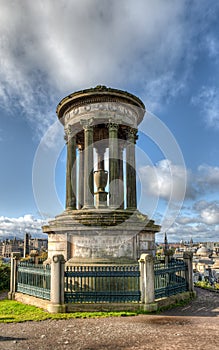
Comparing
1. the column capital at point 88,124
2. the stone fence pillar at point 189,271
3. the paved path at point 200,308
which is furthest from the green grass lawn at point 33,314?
Result: the column capital at point 88,124

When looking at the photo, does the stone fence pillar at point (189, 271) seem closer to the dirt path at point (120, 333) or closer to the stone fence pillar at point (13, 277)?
the dirt path at point (120, 333)

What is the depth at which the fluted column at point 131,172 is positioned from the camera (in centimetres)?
1894

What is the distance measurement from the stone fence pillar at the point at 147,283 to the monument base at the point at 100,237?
122 inches

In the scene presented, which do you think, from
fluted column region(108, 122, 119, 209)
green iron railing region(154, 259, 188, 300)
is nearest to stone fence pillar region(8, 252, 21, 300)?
fluted column region(108, 122, 119, 209)

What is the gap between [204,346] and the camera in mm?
7770

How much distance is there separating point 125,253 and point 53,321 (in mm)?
5659

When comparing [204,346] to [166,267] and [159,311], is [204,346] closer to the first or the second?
[159,311]

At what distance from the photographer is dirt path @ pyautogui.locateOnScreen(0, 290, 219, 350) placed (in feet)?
25.6

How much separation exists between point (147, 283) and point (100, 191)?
7876 mm

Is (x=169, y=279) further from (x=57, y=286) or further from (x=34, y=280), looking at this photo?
(x=34, y=280)

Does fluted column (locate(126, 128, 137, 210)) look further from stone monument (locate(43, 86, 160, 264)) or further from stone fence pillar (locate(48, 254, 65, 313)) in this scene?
stone fence pillar (locate(48, 254, 65, 313))

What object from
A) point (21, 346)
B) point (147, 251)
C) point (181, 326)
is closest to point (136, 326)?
point (181, 326)

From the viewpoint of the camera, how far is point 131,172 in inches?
767

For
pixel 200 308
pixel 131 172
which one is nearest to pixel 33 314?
pixel 200 308
